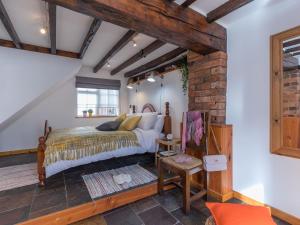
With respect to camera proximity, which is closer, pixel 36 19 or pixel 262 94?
pixel 262 94

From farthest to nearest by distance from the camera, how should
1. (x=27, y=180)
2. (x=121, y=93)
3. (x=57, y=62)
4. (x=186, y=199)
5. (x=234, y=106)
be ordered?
(x=121, y=93) < (x=57, y=62) < (x=27, y=180) < (x=234, y=106) < (x=186, y=199)

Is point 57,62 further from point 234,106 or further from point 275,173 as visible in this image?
point 275,173

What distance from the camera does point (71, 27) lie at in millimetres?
2406

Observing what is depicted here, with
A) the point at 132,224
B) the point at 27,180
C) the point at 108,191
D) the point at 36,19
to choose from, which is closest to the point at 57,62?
the point at 36,19

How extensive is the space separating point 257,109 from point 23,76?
146 inches

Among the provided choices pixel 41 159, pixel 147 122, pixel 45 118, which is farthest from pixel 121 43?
pixel 45 118

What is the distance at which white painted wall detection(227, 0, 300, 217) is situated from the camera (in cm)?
164

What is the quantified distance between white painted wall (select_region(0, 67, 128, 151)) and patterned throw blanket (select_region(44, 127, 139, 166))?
195 centimetres

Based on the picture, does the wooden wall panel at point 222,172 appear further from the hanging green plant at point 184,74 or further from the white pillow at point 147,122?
the white pillow at point 147,122

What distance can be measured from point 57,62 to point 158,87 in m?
2.26

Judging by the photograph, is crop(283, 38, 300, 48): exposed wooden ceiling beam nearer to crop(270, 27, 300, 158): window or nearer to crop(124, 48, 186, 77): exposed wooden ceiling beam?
crop(270, 27, 300, 158): window

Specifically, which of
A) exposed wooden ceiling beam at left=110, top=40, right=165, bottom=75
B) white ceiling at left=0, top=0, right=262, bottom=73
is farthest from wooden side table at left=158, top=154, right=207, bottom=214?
exposed wooden ceiling beam at left=110, top=40, right=165, bottom=75

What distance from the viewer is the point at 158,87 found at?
13.4ft

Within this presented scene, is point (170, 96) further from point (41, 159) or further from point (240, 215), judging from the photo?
point (240, 215)
